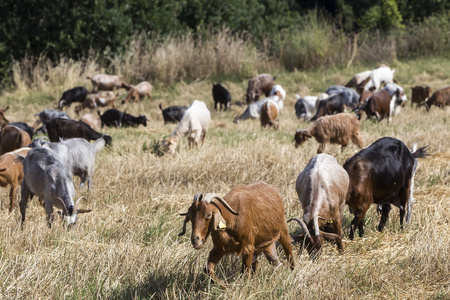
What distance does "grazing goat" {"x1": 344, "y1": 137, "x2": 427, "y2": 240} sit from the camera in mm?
6215

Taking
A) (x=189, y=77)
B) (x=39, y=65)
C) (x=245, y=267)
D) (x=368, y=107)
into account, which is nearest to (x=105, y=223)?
(x=245, y=267)

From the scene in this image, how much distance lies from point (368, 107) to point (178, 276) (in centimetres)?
966

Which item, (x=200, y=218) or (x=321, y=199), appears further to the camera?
(x=321, y=199)

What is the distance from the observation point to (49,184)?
22.3 feet

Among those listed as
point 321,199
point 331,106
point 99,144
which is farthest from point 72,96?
point 321,199

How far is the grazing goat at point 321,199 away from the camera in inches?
210

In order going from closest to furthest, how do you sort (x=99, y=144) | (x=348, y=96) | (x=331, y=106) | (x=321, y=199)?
(x=321, y=199)
(x=99, y=144)
(x=331, y=106)
(x=348, y=96)

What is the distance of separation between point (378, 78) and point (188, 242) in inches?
546

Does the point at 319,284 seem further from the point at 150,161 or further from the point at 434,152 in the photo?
the point at 434,152

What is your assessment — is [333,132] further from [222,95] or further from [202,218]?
[222,95]

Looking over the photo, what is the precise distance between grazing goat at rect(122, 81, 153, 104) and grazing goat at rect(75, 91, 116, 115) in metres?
0.51

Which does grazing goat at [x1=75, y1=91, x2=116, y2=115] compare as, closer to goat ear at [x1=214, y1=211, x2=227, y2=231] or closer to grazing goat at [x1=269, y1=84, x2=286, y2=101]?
grazing goat at [x1=269, y1=84, x2=286, y2=101]

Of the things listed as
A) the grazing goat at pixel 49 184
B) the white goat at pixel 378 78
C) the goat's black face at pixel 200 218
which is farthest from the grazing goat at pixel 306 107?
the goat's black face at pixel 200 218

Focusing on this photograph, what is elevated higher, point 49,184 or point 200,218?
point 200,218
